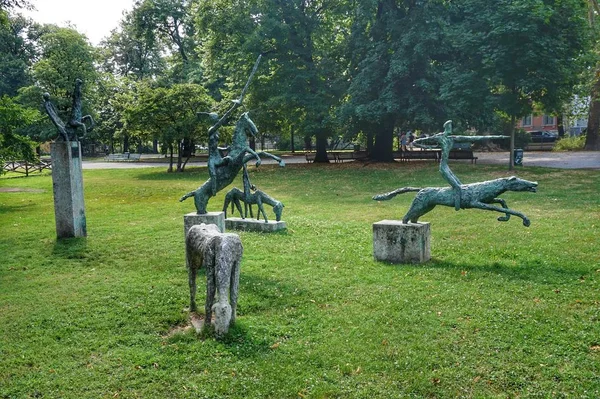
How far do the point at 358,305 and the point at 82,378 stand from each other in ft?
12.5

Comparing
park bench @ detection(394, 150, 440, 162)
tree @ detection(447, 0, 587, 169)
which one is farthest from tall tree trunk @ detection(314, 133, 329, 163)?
tree @ detection(447, 0, 587, 169)

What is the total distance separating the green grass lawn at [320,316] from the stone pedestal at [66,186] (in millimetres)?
582

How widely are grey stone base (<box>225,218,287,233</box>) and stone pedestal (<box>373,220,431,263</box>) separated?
12.7 feet

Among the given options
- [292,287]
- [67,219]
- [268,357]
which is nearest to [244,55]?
[67,219]

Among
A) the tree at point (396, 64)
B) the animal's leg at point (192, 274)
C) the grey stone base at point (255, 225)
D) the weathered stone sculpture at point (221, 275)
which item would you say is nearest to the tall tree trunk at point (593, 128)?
the tree at point (396, 64)

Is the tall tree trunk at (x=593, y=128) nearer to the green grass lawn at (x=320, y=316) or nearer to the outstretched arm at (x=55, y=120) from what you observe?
the green grass lawn at (x=320, y=316)

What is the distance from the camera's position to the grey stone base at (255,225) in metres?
13.3

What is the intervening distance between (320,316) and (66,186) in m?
8.87

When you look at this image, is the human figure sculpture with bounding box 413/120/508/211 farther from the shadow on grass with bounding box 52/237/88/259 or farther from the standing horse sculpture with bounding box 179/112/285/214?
the shadow on grass with bounding box 52/237/88/259

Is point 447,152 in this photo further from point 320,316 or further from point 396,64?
point 396,64

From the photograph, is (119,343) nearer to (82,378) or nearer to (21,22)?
(82,378)

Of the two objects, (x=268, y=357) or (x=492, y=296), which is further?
(x=492, y=296)

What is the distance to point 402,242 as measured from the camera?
9797mm

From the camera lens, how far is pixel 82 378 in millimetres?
5797
